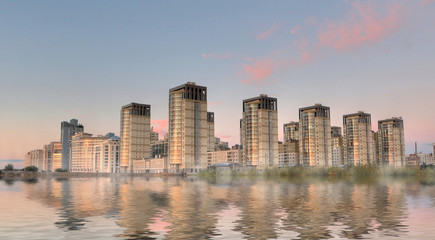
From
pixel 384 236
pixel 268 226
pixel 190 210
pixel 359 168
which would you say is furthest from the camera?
pixel 359 168

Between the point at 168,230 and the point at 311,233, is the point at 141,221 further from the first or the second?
the point at 311,233

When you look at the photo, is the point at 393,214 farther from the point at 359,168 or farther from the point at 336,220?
the point at 359,168

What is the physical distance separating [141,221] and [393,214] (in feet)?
85.7

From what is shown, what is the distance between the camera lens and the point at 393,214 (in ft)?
146

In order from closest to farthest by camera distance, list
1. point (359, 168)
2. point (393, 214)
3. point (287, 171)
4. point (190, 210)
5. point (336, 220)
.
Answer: point (336, 220) < point (393, 214) < point (190, 210) < point (359, 168) < point (287, 171)

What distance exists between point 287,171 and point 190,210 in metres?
152

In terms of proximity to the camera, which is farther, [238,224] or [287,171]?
[287,171]

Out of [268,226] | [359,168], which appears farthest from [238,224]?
[359,168]

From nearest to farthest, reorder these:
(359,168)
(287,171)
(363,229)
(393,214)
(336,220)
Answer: (363,229) < (336,220) < (393,214) < (359,168) < (287,171)

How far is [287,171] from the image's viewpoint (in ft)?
646

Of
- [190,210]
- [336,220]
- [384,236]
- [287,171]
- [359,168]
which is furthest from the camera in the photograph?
[287,171]

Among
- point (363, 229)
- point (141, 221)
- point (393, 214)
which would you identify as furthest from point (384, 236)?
point (141, 221)

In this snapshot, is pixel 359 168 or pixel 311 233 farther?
pixel 359 168

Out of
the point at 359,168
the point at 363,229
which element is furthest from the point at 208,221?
the point at 359,168
